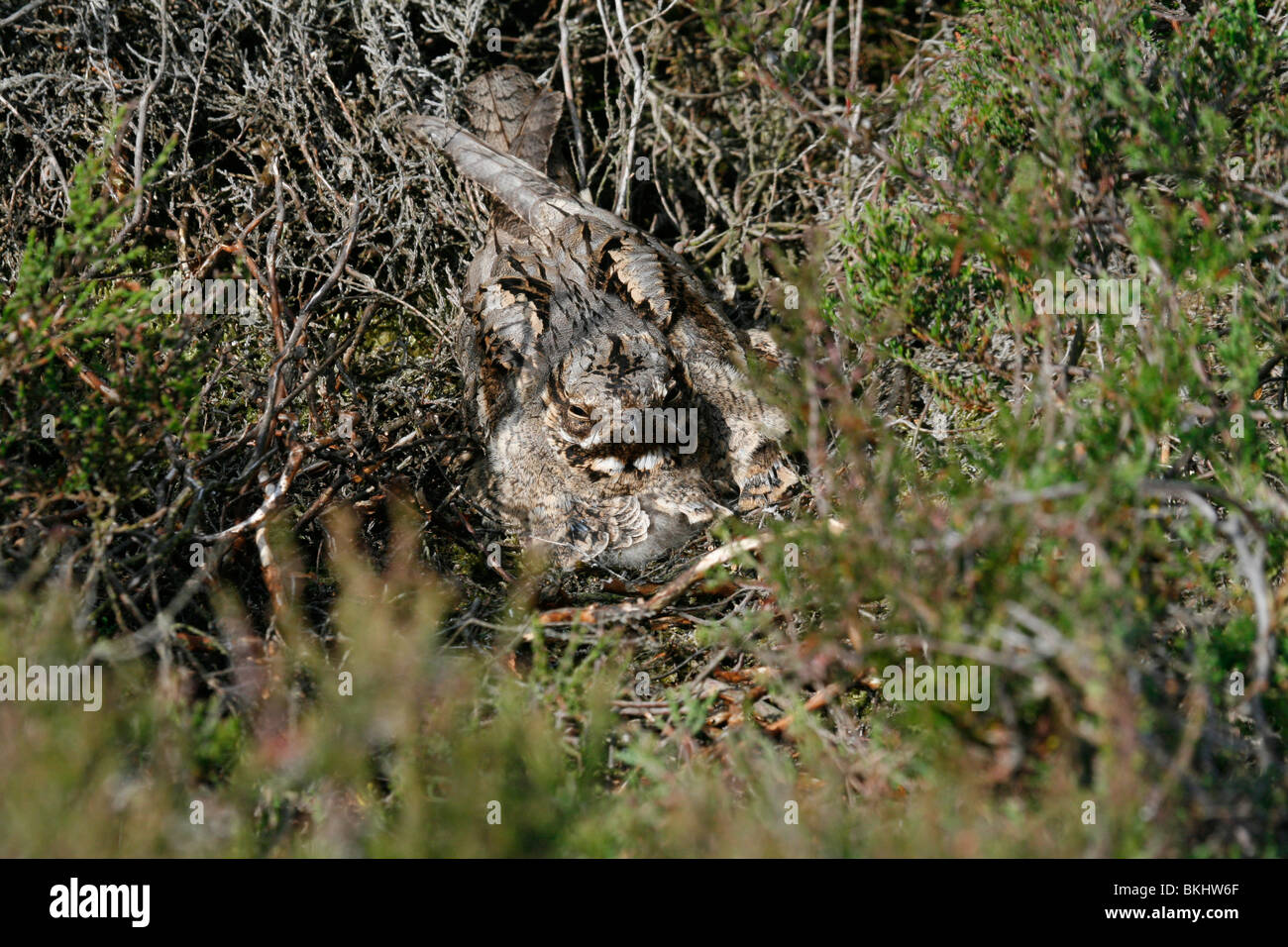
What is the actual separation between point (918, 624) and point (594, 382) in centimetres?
226

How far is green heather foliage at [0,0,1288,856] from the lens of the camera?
7.02ft

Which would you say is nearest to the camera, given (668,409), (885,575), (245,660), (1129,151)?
(885,575)

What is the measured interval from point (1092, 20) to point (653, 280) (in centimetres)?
240

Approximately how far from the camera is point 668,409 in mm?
4508

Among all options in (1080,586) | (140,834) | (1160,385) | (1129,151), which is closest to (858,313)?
(1129,151)

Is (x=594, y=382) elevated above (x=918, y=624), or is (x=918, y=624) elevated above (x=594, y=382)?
(x=594, y=382)

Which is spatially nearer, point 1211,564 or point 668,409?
point 1211,564

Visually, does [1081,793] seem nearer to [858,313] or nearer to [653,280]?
[858,313]

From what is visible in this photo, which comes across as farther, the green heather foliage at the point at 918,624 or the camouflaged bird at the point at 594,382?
the camouflaged bird at the point at 594,382

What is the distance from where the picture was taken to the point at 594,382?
4.29m

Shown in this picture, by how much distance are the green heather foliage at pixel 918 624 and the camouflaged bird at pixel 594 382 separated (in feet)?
2.88

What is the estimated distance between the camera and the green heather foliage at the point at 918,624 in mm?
2139

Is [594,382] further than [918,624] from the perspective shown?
Yes

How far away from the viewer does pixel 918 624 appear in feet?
7.89
